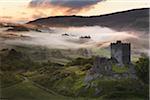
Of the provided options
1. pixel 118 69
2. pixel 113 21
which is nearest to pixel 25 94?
pixel 118 69

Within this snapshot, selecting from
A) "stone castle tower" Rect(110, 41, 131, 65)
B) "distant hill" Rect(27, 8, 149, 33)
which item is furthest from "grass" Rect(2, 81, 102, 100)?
"distant hill" Rect(27, 8, 149, 33)

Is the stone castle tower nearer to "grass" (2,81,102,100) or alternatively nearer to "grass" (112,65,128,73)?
"grass" (112,65,128,73)

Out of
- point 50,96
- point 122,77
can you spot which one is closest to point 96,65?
point 122,77

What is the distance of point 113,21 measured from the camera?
573cm

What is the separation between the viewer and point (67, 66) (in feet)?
18.3

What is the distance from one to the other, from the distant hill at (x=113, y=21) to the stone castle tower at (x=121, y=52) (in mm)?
249

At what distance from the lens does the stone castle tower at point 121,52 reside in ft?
17.9

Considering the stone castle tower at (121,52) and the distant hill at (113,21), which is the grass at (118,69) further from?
the distant hill at (113,21)

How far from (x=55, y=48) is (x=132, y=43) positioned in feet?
3.22

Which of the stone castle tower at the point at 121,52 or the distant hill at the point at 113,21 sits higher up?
the distant hill at the point at 113,21

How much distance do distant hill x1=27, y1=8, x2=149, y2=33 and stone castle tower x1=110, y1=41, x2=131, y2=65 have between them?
25 centimetres

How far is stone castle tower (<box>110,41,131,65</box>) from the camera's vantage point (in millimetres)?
5469

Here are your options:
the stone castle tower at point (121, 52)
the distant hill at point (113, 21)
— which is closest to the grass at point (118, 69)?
the stone castle tower at point (121, 52)

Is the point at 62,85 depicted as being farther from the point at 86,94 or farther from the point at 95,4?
the point at 95,4
